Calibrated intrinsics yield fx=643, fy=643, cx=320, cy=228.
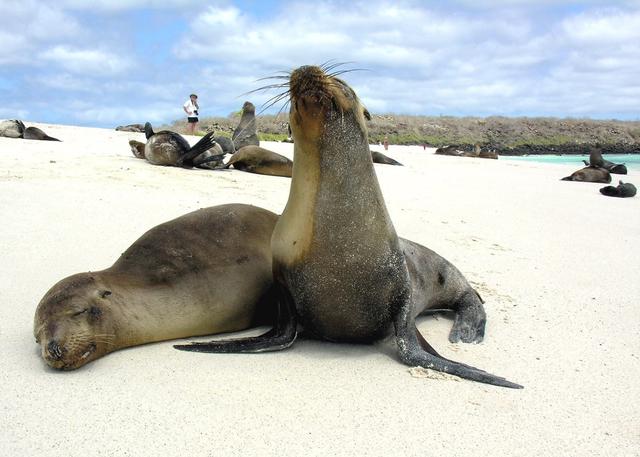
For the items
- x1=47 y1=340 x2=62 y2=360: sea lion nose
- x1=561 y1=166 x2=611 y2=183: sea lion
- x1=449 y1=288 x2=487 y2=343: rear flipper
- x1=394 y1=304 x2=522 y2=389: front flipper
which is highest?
x1=47 y1=340 x2=62 y2=360: sea lion nose

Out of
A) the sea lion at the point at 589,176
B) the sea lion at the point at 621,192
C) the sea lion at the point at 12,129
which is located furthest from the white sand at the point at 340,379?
the sea lion at the point at 589,176

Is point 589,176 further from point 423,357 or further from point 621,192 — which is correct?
point 423,357

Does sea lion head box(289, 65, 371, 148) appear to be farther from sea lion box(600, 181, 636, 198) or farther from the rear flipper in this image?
sea lion box(600, 181, 636, 198)

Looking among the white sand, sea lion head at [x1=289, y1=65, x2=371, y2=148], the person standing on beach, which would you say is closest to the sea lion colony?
sea lion head at [x1=289, y1=65, x2=371, y2=148]

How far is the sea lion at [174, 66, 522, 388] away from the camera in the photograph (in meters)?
3.21

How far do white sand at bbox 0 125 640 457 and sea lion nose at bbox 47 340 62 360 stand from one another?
75 millimetres

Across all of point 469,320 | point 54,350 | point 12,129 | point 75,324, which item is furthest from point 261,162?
point 54,350

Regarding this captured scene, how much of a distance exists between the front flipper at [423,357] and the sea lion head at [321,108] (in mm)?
987

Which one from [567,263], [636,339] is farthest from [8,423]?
[567,263]

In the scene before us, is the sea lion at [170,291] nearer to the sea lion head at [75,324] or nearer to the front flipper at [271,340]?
the sea lion head at [75,324]

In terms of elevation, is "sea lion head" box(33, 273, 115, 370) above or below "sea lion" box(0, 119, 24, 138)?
below

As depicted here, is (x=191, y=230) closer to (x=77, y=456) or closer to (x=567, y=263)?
(x=77, y=456)

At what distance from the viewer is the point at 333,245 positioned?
127 inches

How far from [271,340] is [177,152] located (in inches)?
268
